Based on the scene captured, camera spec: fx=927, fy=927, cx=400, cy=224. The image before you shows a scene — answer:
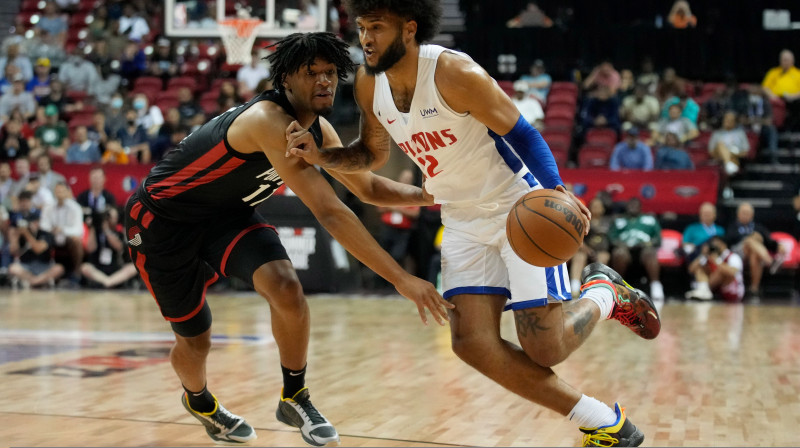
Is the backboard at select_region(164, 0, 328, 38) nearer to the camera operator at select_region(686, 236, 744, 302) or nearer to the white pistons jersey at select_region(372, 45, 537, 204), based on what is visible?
the camera operator at select_region(686, 236, 744, 302)

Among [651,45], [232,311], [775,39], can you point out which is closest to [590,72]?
[651,45]

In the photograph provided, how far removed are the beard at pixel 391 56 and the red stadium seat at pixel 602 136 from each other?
410 inches

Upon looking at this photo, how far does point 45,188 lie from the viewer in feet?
45.4

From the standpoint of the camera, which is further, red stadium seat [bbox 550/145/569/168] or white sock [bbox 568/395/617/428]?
red stadium seat [bbox 550/145/569/168]

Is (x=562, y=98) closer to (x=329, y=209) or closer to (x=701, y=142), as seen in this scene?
(x=701, y=142)

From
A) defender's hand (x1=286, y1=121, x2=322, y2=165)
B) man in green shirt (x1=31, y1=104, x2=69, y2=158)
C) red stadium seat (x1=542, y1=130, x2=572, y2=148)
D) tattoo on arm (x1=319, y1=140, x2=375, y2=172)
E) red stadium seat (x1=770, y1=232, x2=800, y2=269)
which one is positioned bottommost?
red stadium seat (x1=770, y1=232, x2=800, y2=269)

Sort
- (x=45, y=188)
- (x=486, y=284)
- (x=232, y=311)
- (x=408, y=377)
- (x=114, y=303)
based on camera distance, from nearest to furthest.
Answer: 1. (x=486, y=284)
2. (x=408, y=377)
3. (x=232, y=311)
4. (x=114, y=303)
5. (x=45, y=188)

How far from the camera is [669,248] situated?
12234 mm

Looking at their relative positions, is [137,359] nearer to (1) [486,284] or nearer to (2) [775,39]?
(1) [486,284]

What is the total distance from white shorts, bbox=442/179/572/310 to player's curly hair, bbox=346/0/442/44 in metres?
0.76

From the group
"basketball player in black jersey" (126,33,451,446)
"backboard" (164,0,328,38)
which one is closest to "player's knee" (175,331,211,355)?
"basketball player in black jersey" (126,33,451,446)

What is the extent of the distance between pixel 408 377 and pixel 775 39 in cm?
1175

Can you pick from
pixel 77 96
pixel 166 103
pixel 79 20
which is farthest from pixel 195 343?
pixel 79 20

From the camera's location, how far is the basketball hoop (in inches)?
482
